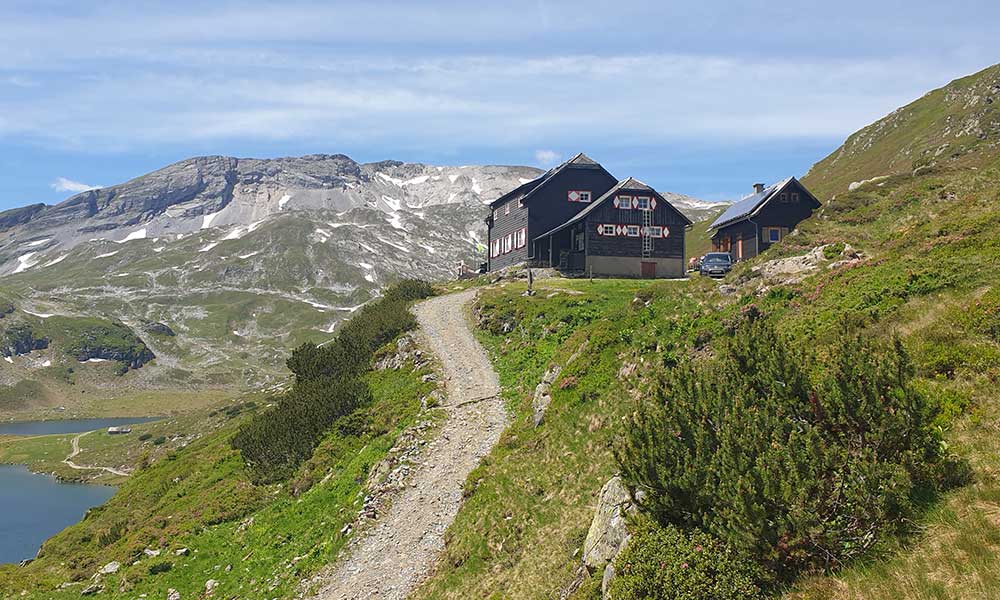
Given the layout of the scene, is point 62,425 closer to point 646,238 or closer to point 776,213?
point 646,238

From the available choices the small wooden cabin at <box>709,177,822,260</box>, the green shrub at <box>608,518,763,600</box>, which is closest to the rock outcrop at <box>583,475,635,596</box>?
the green shrub at <box>608,518,763,600</box>

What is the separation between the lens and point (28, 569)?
32.0 m

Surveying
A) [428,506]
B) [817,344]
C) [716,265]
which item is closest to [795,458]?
[817,344]

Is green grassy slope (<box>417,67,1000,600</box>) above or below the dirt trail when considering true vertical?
above

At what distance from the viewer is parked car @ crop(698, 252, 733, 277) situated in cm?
5459

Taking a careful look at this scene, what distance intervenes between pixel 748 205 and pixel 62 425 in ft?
579

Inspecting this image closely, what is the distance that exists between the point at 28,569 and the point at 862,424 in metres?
39.1

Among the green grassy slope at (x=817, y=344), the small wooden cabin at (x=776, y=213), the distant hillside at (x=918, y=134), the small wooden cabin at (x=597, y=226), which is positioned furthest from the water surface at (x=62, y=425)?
the distant hillside at (x=918, y=134)

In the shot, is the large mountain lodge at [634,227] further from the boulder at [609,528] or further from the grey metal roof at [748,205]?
the boulder at [609,528]

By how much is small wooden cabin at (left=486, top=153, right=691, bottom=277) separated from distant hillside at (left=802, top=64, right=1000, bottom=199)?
66468 mm

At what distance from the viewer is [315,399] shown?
114 ft

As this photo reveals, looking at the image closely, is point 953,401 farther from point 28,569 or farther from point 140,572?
point 28,569

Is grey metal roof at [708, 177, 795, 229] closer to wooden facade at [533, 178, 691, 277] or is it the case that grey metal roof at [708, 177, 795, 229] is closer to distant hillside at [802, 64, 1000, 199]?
wooden facade at [533, 178, 691, 277]

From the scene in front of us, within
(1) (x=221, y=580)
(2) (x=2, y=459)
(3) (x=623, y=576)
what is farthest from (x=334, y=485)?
(2) (x=2, y=459)
